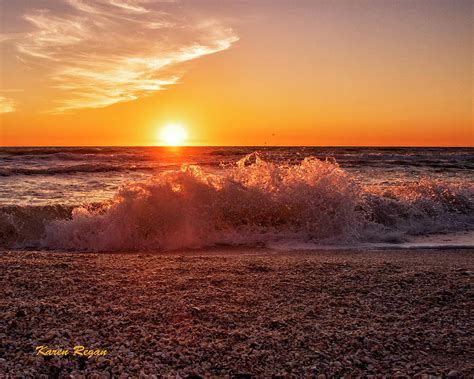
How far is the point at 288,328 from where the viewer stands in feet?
9.70

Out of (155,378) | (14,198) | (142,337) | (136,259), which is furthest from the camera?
(14,198)

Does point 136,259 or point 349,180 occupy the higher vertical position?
point 349,180

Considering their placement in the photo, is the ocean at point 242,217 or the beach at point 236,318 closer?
the beach at point 236,318

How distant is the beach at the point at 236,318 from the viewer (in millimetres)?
2498

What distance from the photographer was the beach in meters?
2.50

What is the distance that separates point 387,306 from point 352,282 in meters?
0.62

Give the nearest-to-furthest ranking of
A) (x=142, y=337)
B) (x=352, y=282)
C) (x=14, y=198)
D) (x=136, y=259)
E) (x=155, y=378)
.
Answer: (x=155, y=378) → (x=142, y=337) → (x=352, y=282) → (x=136, y=259) → (x=14, y=198)

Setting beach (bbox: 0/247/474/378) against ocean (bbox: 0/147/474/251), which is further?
ocean (bbox: 0/147/474/251)

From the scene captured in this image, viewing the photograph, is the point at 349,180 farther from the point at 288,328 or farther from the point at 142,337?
the point at 142,337

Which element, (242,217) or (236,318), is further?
(242,217)

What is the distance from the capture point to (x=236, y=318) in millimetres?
3135

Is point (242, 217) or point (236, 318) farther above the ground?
point (242, 217)

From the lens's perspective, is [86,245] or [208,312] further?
[86,245]

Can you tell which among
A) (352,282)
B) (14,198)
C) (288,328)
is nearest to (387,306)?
(352,282)
